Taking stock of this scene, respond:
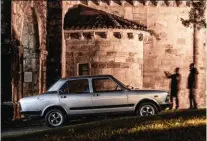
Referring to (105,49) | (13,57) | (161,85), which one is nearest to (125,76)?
(105,49)

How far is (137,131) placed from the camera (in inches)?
436

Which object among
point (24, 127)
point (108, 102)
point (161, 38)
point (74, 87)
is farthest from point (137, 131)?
point (161, 38)

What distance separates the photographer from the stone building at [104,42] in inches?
766

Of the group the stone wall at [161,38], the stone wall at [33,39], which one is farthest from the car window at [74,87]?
the stone wall at [161,38]

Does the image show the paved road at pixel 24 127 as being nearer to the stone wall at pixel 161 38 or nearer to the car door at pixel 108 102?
the car door at pixel 108 102

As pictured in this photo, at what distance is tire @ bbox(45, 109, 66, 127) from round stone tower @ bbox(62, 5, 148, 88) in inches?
305

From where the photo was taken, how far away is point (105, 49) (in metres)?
21.1

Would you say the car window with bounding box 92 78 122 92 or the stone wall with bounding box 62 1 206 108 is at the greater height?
the stone wall with bounding box 62 1 206 108

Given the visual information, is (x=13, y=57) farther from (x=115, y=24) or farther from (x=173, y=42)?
(x=173, y=42)

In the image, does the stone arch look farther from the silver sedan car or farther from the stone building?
Result: the silver sedan car

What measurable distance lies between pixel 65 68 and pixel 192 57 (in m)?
6.92

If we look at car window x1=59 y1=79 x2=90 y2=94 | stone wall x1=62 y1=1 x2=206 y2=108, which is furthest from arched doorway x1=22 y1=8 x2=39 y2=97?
car window x1=59 y1=79 x2=90 y2=94

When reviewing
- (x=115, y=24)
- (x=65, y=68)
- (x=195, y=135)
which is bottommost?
(x=195, y=135)

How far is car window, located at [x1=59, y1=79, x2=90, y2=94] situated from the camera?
1364 centimetres
